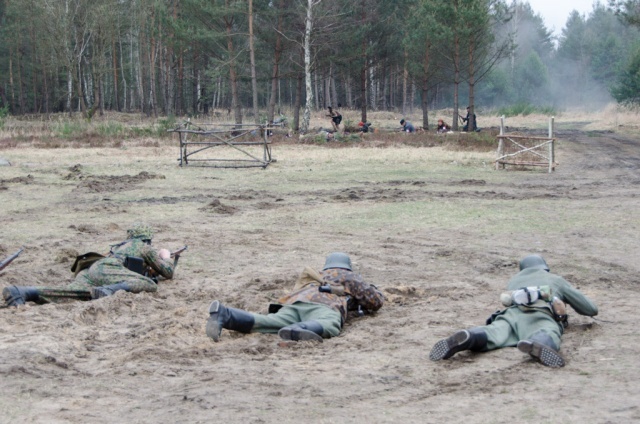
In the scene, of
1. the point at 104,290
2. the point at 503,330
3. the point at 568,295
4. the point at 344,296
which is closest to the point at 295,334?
the point at 344,296

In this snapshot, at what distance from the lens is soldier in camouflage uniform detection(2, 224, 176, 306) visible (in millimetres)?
7230

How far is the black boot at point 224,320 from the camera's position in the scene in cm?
584

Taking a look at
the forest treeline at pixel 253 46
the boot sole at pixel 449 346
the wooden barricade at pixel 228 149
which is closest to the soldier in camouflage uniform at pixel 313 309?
the boot sole at pixel 449 346

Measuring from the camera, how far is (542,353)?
5.08 m

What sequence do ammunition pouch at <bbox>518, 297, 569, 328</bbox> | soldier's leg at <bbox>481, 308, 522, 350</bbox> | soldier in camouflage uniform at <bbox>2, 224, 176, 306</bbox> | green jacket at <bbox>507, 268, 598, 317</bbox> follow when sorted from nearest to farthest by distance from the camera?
soldier's leg at <bbox>481, 308, 522, 350</bbox>
ammunition pouch at <bbox>518, 297, 569, 328</bbox>
green jacket at <bbox>507, 268, 598, 317</bbox>
soldier in camouflage uniform at <bbox>2, 224, 176, 306</bbox>

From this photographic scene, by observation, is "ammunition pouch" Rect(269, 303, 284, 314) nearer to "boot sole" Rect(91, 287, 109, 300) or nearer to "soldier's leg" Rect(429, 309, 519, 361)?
"soldier's leg" Rect(429, 309, 519, 361)

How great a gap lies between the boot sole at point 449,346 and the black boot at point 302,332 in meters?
1.01

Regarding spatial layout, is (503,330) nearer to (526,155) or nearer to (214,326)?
(214,326)

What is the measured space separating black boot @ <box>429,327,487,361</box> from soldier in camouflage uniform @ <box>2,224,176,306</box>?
11.6 feet

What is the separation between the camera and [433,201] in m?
15.2

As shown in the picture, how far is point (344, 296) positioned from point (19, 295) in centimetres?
305

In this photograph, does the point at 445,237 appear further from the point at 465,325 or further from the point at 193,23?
the point at 193,23

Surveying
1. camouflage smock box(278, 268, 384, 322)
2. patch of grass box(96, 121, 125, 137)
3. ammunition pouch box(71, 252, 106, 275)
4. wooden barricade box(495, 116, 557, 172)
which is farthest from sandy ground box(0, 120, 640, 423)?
patch of grass box(96, 121, 125, 137)

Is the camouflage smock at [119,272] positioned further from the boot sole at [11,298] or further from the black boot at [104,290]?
the boot sole at [11,298]
